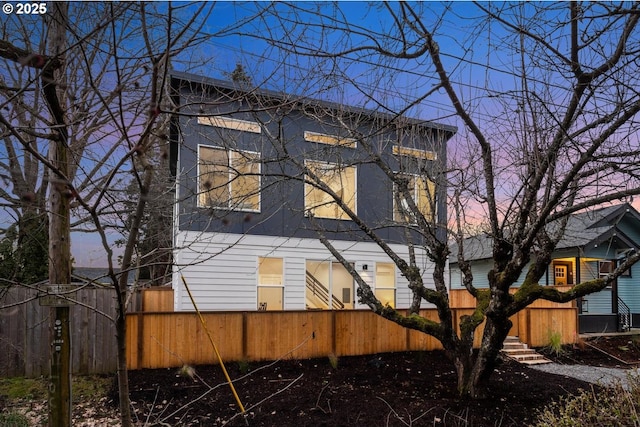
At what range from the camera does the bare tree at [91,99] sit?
6.62 ft

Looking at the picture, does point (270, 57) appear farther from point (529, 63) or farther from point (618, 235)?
point (618, 235)

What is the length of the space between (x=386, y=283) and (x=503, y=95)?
854 centimetres

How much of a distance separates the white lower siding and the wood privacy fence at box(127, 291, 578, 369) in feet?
4.81

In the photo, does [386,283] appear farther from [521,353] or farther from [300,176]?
[300,176]

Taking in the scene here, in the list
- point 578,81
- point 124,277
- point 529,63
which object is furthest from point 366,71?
point 124,277

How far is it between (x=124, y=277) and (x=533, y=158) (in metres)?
4.68

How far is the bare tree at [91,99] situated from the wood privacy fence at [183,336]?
3.44 m

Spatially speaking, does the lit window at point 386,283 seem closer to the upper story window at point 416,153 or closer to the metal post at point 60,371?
the upper story window at point 416,153

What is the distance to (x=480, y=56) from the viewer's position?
4617 mm

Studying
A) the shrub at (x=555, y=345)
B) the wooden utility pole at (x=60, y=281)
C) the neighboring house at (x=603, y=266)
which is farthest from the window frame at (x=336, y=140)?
the neighboring house at (x=603, y=266)

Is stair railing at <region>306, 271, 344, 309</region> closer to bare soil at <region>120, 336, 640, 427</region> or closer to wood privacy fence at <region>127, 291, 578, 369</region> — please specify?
wood privacy fence at <region>127, 291, 578, 369</region>

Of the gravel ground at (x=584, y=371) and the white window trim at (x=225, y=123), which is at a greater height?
the white window trim at (x=225, y=123)

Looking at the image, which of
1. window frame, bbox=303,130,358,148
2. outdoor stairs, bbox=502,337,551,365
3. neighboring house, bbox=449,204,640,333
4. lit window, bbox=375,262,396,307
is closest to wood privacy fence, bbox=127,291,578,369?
outdoor stairs, bbox=502,337,551,365

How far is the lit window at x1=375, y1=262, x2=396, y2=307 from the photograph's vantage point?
40.8 feet
